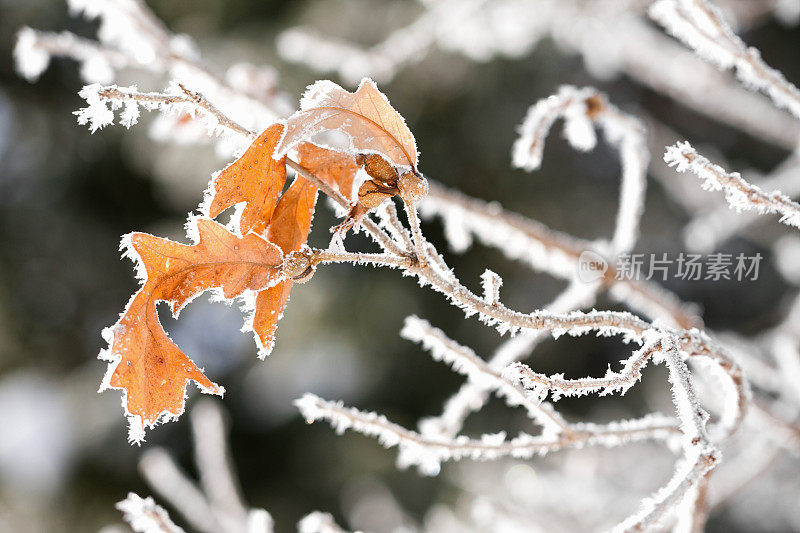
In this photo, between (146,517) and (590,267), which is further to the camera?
(590,267)

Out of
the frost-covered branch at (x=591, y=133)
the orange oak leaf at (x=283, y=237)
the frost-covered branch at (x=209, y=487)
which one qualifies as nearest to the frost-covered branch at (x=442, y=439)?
the orange oak leaf at (x=283, y=237)

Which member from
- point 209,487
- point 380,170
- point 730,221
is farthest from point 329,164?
point 730,221

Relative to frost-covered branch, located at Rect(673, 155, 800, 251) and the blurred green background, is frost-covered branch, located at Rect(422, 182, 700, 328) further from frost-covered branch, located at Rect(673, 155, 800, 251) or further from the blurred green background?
the blurred green background

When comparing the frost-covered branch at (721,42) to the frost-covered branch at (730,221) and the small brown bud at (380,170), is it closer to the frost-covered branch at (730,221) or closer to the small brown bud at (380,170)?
the small brown bud at (380,170)

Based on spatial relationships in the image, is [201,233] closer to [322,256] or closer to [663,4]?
[322,256]

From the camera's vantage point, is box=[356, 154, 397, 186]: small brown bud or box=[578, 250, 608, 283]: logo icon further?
box=[578, 250, 608, 283]: logo icon

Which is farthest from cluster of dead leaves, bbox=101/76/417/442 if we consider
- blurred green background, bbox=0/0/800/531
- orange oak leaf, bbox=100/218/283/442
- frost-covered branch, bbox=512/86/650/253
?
blurred green background, bbox=0/0/800/531

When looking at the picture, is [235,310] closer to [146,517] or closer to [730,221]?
[730,221]
